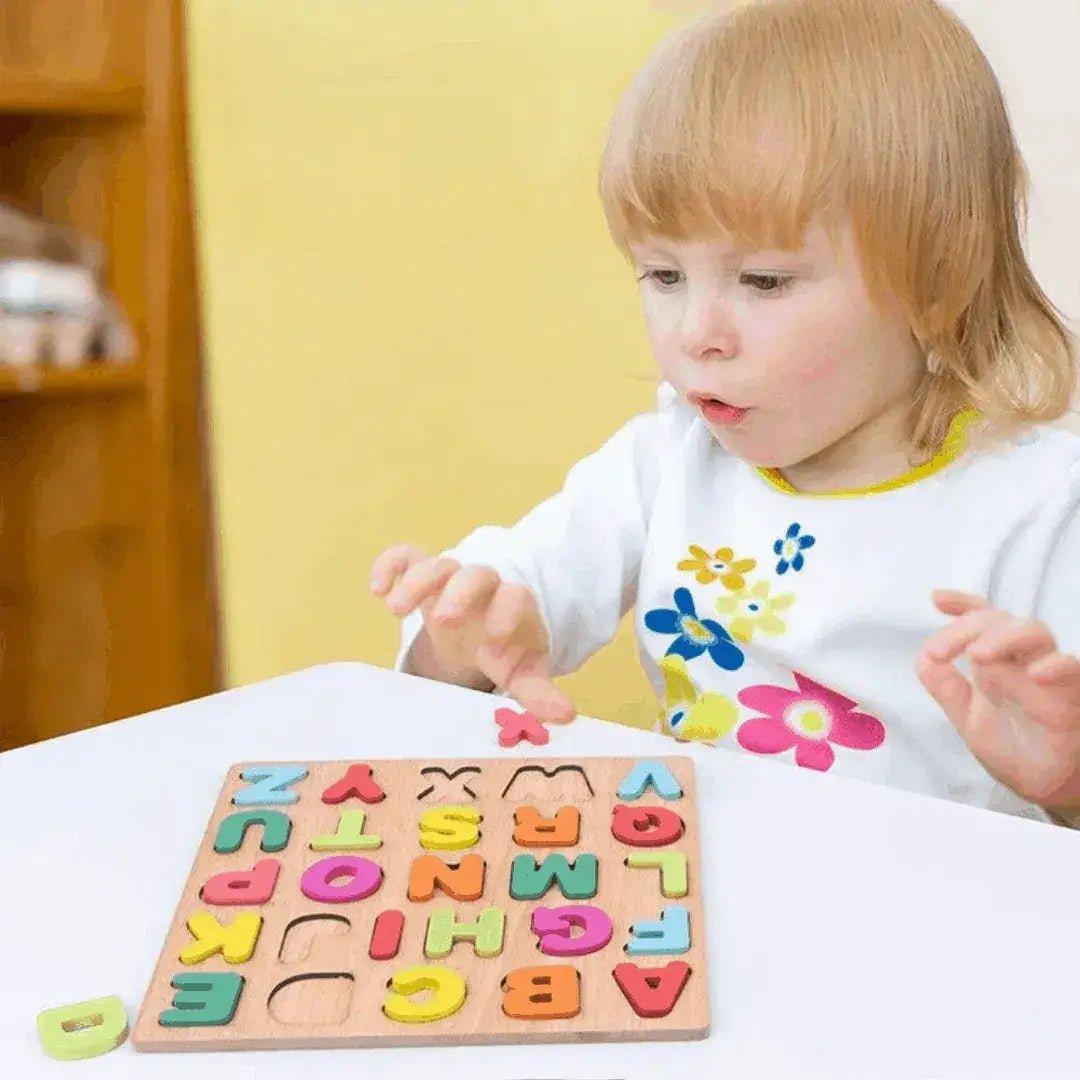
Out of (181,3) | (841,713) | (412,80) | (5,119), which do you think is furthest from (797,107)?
(5,119)

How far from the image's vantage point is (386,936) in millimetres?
516

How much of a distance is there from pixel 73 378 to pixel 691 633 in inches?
41.9

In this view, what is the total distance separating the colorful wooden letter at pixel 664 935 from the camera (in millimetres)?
504

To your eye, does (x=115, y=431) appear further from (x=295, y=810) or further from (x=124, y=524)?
(x=295, y=810)

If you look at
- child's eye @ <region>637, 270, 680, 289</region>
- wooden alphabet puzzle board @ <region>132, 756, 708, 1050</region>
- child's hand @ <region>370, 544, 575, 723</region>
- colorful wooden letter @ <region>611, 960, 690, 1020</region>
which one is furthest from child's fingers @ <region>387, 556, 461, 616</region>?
colorful wooden letter @ <region>611, 960, 690, 1020</region>

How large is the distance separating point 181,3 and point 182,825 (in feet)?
4.64

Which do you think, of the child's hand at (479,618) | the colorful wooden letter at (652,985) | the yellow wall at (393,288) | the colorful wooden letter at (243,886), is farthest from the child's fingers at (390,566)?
the yellow wall at (393,288)

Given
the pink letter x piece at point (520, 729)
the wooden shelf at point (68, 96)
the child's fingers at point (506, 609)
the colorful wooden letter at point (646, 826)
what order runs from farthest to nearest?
the wooden shelf at point (68, 96) → the child's fingers at point (506, 609) → the pink letter x piece at point (520, 729) → the colorful wooden letter at point (646, 826)

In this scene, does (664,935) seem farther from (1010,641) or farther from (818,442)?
(818,442)

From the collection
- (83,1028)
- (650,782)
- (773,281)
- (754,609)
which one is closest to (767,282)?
(773,281)

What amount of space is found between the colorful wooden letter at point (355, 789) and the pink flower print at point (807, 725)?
36cm

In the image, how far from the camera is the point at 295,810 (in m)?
0.65

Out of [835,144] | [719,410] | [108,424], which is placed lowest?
[108,424]

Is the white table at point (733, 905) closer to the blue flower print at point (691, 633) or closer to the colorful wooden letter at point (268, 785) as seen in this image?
the colorful wooden letter at point (268, 785)
